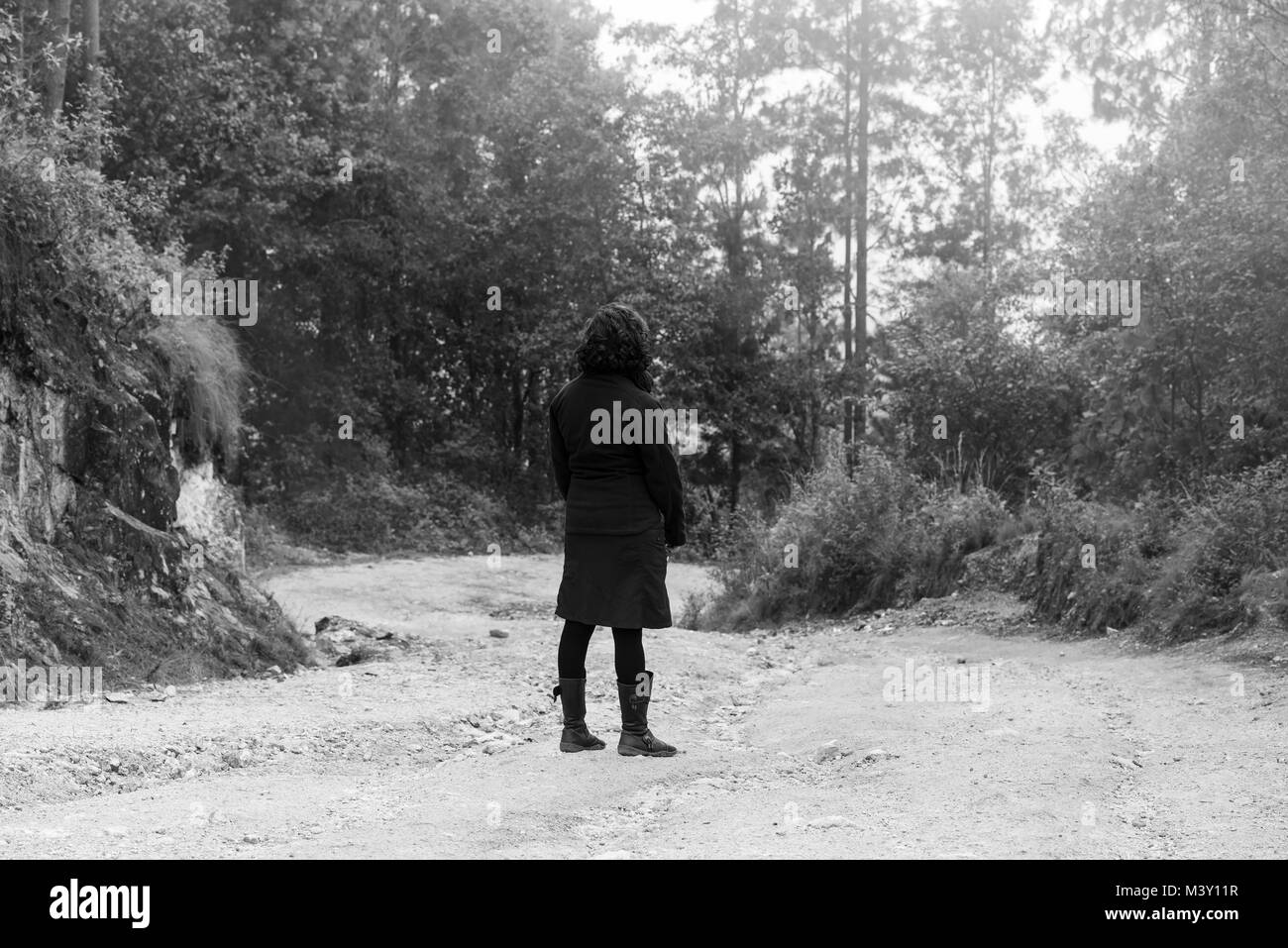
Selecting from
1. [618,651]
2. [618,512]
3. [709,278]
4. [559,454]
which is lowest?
[618,651]

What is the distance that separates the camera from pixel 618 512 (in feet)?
21.6

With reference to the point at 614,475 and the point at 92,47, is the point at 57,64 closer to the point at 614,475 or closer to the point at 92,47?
the point at 92,47

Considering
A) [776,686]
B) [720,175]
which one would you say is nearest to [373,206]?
[720,175]

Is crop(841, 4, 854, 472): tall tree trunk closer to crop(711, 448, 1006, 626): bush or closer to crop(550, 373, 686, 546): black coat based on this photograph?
crop(711, 448, 1006, 626): bush

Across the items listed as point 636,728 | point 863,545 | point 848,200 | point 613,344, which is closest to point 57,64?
point 863,545

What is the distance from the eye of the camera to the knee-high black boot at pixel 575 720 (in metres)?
6.71

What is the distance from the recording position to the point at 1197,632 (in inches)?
445

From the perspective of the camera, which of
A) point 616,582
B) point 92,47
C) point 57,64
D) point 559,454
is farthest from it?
point 92,47

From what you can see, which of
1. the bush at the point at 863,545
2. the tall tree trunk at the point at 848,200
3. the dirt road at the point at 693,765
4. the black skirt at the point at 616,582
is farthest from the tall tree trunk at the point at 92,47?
the tall tree trunk at the point at 848,200

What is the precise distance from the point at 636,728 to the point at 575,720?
1.08 feet

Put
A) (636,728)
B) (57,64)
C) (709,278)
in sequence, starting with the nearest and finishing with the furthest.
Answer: (636,728) < (57,64) < (709,278)

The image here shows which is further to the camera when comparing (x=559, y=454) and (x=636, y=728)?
(x=559, y=454)

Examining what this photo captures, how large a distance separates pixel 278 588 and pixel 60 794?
1255cm

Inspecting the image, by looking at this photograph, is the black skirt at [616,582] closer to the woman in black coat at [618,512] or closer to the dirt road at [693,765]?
the woman in black coat at [618,512]
